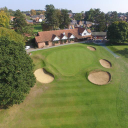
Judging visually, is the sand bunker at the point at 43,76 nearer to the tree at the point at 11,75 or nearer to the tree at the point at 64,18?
the tree at the point at 11,75

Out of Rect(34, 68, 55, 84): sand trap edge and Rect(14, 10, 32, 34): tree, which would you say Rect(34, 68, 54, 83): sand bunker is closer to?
Rect(34, 68, 55, 84): sand trap edge

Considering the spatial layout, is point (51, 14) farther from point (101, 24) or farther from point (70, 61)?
point (70, 61)

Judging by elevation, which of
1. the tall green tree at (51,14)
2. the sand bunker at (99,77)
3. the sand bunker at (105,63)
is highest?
the tall green tree at (51,14)

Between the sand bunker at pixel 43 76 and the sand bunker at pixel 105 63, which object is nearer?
the sand bunker at pixel 43 76

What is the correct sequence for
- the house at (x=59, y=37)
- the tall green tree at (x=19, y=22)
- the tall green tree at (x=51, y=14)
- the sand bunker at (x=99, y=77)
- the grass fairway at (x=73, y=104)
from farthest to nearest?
the tall green tree at (x=51, y=14)
the house at (x=59, y=37)
the tall green tree at (x=19, y=22)
the sand bunker at (x=99, y=77)
the grass fairway at (x=73, y=104)

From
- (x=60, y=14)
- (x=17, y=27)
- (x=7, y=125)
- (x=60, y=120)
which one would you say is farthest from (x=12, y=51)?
(x=60, y=14)

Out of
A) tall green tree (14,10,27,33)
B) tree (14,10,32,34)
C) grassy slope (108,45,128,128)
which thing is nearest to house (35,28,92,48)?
tree (14,10,32,34)

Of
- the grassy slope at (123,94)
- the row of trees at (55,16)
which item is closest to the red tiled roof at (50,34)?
the row of trees at (55,16)
